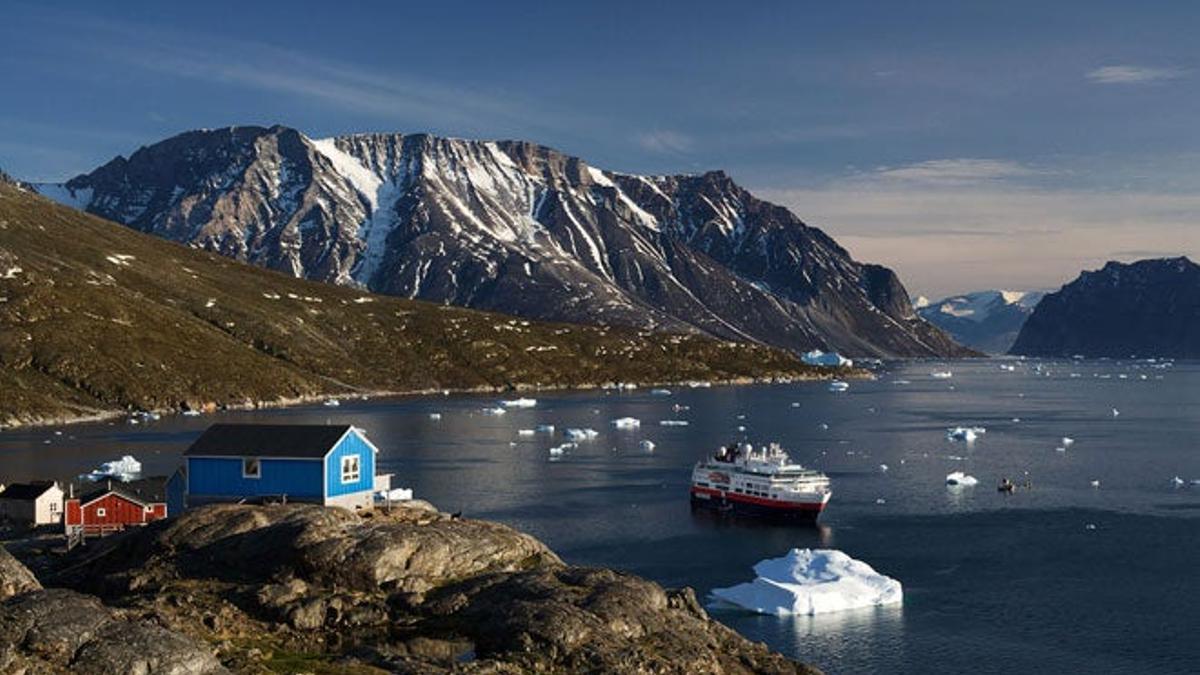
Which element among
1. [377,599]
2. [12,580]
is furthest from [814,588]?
[12,580]

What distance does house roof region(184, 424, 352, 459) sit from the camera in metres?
69.5

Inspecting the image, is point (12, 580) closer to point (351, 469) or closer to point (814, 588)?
point (351, 469)

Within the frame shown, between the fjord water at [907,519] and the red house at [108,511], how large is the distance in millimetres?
29938

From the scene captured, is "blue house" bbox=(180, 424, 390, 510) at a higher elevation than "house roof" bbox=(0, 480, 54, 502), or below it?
higher

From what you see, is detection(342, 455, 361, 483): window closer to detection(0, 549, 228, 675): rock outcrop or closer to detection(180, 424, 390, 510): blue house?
detection(180, 424, 390, 510): blue house

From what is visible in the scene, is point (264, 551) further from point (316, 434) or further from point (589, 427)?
point (589, 427)

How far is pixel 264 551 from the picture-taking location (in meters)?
50.6

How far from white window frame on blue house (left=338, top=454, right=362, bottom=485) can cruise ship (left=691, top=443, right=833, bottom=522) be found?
1871 inches

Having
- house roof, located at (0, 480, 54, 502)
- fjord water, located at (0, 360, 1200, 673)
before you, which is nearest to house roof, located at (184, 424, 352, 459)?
house roof, located at (0, 480, 54, 502)

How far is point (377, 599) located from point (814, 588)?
32.2 metres

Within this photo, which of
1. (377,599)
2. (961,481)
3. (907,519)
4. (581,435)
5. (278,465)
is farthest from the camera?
(581,435)

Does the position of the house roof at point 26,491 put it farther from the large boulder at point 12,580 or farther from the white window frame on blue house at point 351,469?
the large boulder at point 12,580

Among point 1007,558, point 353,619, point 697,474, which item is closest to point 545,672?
point 353,619

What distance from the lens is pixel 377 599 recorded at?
1881 inches
